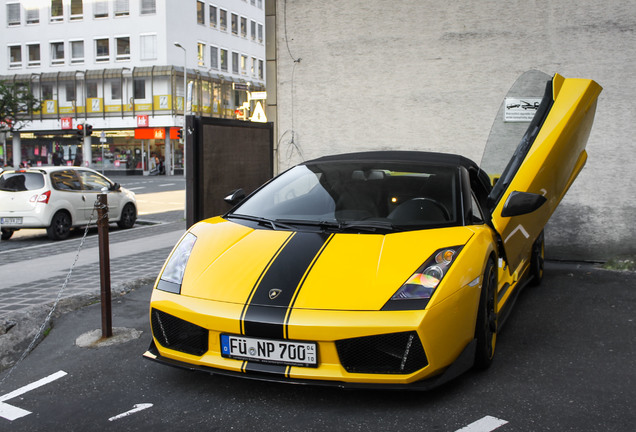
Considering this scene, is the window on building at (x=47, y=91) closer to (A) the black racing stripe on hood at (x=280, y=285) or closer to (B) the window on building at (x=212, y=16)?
(B) the window on building at (x=212, y=16)

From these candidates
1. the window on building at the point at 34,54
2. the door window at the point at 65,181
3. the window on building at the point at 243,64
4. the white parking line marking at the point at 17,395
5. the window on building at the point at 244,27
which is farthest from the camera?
the window on building at the point at 244,27

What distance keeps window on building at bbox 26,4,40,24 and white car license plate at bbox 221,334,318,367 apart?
5577 centimetres

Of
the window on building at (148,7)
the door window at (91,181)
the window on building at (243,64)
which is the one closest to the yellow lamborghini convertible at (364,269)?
the door window at (91,181)

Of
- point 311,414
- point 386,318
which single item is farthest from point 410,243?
point 311,414

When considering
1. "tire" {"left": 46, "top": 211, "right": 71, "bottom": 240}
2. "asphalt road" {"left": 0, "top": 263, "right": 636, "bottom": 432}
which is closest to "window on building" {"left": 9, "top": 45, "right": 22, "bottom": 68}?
"tire" {"left": 46, "top": 211, "right": 71, "bottom": 240}

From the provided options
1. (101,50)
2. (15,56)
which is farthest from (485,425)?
(15,56)

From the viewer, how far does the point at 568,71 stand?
7891mm

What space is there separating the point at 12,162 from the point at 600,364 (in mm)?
56994

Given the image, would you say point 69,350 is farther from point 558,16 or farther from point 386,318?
point 558,16

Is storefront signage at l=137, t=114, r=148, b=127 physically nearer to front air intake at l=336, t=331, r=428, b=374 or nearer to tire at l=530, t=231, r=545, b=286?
tire at l=530, t=231, r=545, b=286

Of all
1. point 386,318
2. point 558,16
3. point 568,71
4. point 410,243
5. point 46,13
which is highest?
point 46,13

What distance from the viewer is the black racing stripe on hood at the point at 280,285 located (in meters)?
3.35

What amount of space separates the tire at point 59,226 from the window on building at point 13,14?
45841mm

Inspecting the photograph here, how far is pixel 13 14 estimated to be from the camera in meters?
53.1
